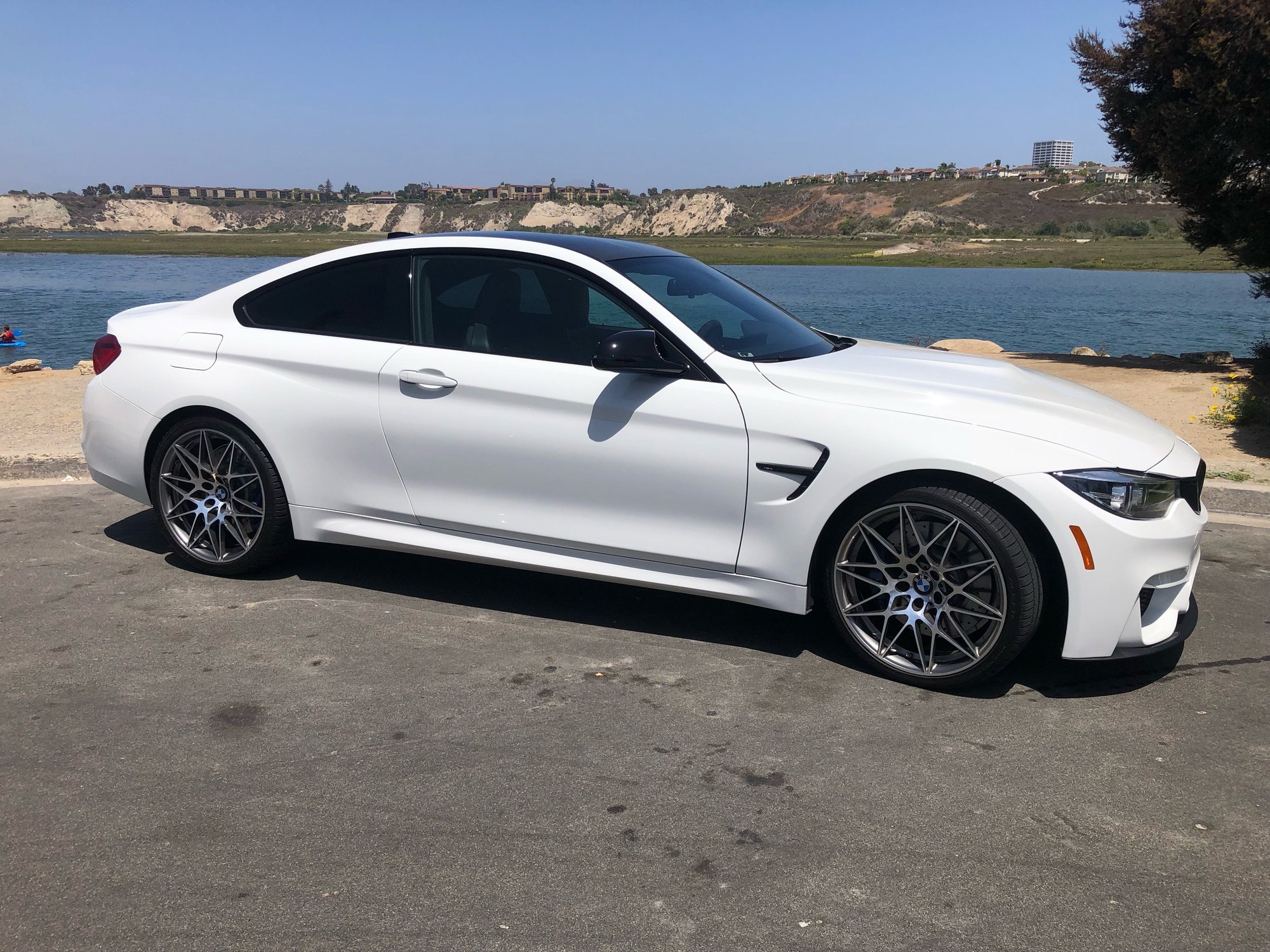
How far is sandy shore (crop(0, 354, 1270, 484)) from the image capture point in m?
7.92

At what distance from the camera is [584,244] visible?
17.0 feet

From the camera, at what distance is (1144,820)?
3254mm

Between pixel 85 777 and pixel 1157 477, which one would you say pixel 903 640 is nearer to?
pixel 1157 477

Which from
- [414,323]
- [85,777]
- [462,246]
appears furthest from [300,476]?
[85,777]

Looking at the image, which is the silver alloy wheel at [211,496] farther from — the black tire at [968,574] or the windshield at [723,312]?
the black tire at [968,574]

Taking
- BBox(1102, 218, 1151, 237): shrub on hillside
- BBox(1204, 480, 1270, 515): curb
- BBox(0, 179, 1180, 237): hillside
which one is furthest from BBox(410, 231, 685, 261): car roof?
BBox(1102, 218, 1151, 237): shrub on hillside

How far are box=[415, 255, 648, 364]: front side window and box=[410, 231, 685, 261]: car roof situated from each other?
168 mm

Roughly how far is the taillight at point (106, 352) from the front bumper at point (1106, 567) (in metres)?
4.41

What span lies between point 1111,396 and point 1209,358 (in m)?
4.25

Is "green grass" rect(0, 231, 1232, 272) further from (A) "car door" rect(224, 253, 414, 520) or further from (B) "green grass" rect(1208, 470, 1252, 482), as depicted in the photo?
(A) "car door" rect(224, 253, 414, 520)

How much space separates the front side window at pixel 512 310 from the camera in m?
4.70

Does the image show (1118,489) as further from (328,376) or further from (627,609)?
(328,376)

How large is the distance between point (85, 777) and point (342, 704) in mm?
893

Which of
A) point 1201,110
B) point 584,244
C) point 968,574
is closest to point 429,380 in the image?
point 584,244
